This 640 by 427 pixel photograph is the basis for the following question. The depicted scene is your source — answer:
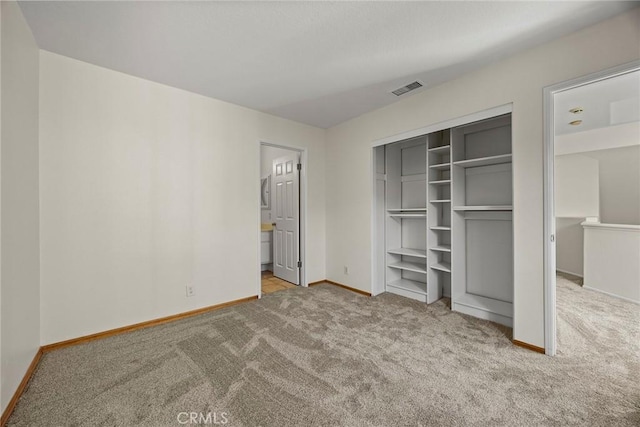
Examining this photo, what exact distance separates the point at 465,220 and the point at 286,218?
2.65 m

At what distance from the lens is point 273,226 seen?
471 cm

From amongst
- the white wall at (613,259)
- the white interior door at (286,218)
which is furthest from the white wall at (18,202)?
the white wall at (613,259)

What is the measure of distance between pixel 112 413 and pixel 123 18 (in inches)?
100

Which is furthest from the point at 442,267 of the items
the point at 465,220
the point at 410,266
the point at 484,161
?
the point at 484,161

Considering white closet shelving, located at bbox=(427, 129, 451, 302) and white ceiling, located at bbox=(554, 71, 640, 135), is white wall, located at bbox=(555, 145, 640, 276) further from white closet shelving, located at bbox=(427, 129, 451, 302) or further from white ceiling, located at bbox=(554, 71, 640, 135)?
white closet shelving, located at bbox=(427, 129, 451, 302)

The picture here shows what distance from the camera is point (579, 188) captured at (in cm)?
400

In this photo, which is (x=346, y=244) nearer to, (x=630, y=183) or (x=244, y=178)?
(x=244, y=178)

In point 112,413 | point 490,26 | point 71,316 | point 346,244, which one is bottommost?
point 112,413

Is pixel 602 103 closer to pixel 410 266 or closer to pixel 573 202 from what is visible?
pixel 573 202

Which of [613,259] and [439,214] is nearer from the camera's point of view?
[613,259]

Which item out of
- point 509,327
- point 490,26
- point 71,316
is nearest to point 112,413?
Result: point 71,316
